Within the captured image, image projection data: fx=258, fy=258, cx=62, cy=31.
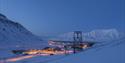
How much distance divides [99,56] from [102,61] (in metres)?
0.21

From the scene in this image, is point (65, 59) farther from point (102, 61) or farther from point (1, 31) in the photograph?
point (1, 31)

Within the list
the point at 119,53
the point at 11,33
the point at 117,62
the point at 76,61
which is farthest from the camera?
the point at 11,33

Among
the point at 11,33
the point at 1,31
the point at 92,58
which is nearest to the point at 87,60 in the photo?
the point at 92,58

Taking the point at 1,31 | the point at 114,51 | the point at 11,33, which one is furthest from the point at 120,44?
the point at 11,33

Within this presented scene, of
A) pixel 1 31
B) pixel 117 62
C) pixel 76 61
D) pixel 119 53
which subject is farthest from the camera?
pixel 1 31

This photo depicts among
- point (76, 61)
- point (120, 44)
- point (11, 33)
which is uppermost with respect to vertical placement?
point (11, 33)

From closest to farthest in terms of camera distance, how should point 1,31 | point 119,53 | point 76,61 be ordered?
point 119,53
point 76,61
point 1,31

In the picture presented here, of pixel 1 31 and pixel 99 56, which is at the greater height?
pixel 1 31

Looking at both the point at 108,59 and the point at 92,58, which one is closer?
the point at 108,59

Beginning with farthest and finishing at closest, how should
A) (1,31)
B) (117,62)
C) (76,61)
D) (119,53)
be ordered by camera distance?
(1,31)
(76,61)
(119,53)
(117,62)

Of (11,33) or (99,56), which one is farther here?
(11,33)

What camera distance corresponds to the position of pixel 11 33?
18962 centimetres

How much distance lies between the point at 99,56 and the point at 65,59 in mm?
648

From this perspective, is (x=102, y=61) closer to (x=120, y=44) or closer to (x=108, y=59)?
(x=108, y=59)
